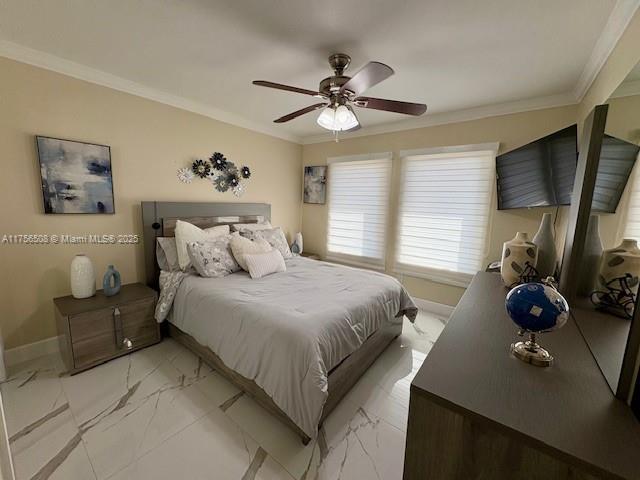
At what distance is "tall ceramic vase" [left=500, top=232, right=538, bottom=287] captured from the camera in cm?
155

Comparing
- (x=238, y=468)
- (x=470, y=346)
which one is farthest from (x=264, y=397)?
(x=470, y=346)

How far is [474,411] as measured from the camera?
0.65m

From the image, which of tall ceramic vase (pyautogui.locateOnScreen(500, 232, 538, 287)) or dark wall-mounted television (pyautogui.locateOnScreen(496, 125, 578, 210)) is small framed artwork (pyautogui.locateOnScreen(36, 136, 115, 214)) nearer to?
tall ceramic vase (pyautogui.locateOnScreen(500, 232, 538, 287))

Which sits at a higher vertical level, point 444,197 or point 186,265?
point 444,197

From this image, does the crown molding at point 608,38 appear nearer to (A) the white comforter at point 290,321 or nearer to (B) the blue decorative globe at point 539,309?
(B) the blue decorative globe at point 539,309

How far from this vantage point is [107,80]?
230 cm

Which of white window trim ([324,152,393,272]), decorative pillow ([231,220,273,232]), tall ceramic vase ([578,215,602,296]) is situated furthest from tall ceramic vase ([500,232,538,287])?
decorative pillow ([231,220,273,232])

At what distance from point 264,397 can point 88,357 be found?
1501 millimetres

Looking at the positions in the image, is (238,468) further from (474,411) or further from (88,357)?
(88,357)

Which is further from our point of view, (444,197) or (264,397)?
(444,197)

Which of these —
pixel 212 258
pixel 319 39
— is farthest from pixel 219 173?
pixel 319 39

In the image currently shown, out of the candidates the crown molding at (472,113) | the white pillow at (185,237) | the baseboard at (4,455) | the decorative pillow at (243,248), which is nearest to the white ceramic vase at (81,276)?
the white pillow at (185,237)

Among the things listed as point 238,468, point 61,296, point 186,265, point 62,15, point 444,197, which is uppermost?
point 62,15

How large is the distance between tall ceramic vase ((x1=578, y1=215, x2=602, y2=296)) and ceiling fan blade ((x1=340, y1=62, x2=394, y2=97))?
1.22 metres
